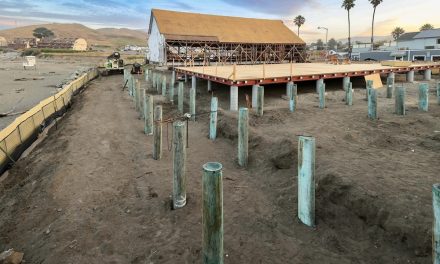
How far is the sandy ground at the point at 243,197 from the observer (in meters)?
5.49

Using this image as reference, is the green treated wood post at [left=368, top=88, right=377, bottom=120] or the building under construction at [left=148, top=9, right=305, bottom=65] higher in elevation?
the building under construction at [left=148, top=9, right=305, bottom=65]

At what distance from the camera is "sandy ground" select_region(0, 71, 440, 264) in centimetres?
549

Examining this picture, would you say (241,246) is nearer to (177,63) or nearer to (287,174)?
(287,174)

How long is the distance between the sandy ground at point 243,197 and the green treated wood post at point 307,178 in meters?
0.28

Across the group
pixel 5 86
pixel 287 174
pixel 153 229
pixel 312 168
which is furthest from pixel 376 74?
pixel 5 86

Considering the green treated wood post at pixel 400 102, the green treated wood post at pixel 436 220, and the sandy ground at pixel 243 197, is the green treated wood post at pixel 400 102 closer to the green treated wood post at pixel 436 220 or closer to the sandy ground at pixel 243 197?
the sandy ground at pixel 243 197

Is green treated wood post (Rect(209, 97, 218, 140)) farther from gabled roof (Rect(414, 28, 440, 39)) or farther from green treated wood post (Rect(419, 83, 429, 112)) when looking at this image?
gabled roof (Rect(414, 28, 440, 39))

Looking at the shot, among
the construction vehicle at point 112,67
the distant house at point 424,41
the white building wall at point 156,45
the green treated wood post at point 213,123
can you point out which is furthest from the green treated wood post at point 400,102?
the distant house at point 424,41

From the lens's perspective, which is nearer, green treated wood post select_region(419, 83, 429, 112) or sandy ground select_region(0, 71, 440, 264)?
sandy ground select_region(0, 71, 440, 264)

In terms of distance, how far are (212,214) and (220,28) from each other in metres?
36.2

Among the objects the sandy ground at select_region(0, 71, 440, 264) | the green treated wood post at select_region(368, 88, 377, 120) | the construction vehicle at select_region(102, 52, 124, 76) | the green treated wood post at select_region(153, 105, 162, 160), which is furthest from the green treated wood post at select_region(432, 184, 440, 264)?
the construction vehicle at select_region(102, 52, 124, 76)

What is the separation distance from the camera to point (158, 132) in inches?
394

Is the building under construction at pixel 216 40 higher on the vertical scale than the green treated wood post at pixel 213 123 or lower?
Answer: higher

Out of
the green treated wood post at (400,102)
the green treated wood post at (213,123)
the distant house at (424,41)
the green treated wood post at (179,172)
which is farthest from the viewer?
the distant house at (424,41)
